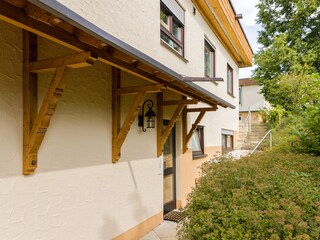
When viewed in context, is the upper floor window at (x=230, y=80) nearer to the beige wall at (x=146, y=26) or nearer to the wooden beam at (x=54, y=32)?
the beige wall at (x=146, y=26)

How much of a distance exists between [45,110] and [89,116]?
3.19ft

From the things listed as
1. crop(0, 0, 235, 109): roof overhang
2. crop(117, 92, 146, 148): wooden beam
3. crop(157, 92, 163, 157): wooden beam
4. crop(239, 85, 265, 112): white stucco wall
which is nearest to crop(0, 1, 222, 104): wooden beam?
crop(0, 0, 235, 109): roof overhang

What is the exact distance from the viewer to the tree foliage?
15266mm

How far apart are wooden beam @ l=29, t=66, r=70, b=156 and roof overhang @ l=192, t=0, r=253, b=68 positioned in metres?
5.61

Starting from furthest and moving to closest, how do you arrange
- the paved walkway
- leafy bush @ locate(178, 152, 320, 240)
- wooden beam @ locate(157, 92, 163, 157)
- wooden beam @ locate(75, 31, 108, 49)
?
1. wooden beam @ locate(157, 92, 163, 157)
2. the paved walkway
3. leafy bush @ locate(178, 152, 320, 240)
4. wooden beam @ locate(75, 31, 108, 49)

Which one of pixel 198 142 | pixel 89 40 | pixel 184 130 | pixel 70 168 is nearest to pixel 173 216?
pixel 184 130

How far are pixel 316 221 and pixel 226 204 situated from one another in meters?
0.80

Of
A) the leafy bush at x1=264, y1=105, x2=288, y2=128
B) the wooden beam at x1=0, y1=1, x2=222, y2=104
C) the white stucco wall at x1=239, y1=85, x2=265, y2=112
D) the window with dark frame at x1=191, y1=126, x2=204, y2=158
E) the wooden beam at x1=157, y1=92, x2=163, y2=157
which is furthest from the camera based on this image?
the white stucco wall at x1=239, y1=85, x2=265, y2=112

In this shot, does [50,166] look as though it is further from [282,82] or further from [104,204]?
[282,82]

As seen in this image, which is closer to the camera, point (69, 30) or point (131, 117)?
point (69, 30)

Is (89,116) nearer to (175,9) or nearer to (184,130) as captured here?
(184,130)

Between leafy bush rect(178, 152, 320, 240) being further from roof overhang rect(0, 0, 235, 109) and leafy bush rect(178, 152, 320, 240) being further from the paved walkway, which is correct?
the paved walkway

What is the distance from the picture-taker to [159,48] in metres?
5.30

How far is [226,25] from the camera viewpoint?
856cm
